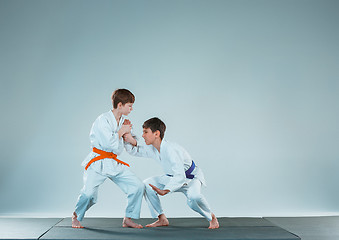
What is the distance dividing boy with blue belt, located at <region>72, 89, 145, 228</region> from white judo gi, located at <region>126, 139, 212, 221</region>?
7.1 inches

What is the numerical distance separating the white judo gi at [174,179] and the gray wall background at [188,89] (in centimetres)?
154

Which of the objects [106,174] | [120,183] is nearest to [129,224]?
[120,183]

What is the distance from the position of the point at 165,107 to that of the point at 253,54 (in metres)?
1.45

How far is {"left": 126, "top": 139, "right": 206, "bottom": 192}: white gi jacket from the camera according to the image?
3691 millimetres

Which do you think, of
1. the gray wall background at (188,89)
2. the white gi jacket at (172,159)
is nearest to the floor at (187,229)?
the white gi jacket at (172,159)

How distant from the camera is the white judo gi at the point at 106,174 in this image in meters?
3.67

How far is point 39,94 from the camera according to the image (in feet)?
18.4

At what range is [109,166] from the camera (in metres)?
3.70

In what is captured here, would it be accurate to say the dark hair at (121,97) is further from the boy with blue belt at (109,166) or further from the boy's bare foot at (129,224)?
the boy's bare foot at (129,224)

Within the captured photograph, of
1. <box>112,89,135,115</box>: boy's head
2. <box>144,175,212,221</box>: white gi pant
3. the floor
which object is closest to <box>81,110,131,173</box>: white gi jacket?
<box>112,89,135,115</box>: boy's head

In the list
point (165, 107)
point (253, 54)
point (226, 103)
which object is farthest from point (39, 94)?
point (253, 54)

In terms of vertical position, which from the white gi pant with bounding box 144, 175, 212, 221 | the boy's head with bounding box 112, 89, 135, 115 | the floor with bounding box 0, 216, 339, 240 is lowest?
the floor with bounding box 0, 216, 339, 240

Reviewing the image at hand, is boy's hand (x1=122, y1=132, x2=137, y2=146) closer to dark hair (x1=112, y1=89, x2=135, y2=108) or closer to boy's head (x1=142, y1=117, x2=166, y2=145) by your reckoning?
boy's head (x1=142, y1=117, x2=166, y2=145)

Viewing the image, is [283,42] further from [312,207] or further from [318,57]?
[312,207]
